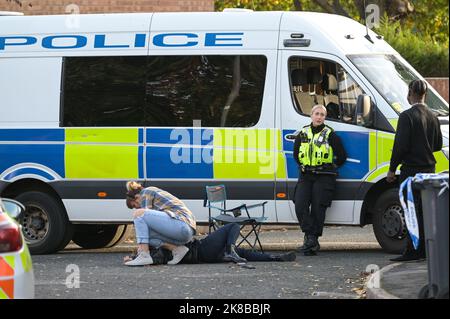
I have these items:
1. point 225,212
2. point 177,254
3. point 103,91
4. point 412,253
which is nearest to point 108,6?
point 103,91

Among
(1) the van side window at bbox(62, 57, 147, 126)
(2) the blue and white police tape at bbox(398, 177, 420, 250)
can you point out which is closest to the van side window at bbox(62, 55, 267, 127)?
(1) the van side window at bbox(62, 57, 147, 126)

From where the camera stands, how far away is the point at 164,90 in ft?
49.8

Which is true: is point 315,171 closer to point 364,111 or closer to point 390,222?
point 364,111

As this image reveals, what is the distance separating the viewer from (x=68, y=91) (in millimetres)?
15453

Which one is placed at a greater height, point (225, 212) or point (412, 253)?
point (225, 212)

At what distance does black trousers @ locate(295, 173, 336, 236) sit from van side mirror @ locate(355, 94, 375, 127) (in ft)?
2.28

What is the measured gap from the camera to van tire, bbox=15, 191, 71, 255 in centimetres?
1536

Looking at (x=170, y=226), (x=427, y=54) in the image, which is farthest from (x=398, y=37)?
(x=170, y=226)

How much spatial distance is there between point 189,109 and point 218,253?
7.04 feet

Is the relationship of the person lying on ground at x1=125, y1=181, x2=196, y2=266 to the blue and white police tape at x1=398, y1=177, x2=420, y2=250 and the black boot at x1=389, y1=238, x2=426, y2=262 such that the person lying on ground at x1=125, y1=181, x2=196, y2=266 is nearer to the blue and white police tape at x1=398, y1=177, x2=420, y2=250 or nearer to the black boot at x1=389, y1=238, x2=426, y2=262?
the black boot at x1=389, y1=238, x2=426, y2=262

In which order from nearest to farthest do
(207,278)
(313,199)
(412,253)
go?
(207,278) → (412,253) → (313,199)

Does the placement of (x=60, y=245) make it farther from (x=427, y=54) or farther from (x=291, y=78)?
(x=427, y=54)

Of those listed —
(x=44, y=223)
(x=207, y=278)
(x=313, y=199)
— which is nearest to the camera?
(x=207, y=278)

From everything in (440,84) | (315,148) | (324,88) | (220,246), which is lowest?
(220,246)
